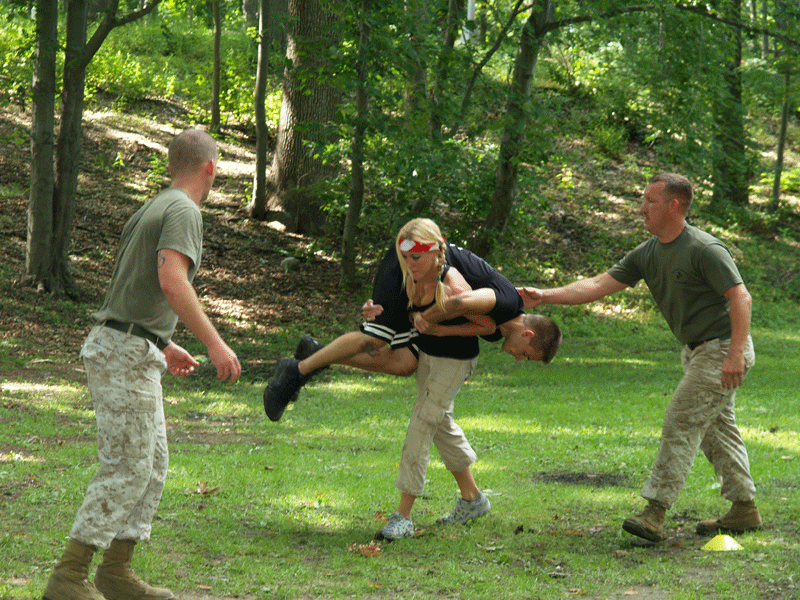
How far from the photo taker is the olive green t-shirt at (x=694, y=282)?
5.06 metres

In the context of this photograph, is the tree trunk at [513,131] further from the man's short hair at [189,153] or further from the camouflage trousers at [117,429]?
the camouflage trousers at [117,429]

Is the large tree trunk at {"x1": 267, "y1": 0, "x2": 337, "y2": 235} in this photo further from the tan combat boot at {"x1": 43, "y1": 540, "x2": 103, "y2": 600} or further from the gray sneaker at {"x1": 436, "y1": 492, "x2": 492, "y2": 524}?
the tan combat boot at {"x1": 43, "y1": 540, "x2": 103, "y2": 600}

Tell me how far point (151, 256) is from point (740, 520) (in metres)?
4.10

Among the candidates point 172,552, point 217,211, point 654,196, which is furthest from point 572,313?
point 172,552

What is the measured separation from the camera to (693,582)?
4520 millimetres

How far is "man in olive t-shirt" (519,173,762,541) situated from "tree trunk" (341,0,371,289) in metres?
8.18

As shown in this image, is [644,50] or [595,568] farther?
[644,50]

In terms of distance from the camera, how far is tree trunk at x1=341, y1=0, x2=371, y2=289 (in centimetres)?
1279

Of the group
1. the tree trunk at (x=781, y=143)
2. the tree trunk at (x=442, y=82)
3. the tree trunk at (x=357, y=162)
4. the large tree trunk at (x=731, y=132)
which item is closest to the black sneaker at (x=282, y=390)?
the tree trunk at (x=357, y=162)

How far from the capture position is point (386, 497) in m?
6.23

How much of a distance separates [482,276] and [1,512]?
132 inches

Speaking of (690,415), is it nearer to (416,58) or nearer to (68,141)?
(416,58)

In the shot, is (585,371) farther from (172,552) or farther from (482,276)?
(172,552)

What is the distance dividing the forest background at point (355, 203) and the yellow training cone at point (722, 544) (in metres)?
0.20
